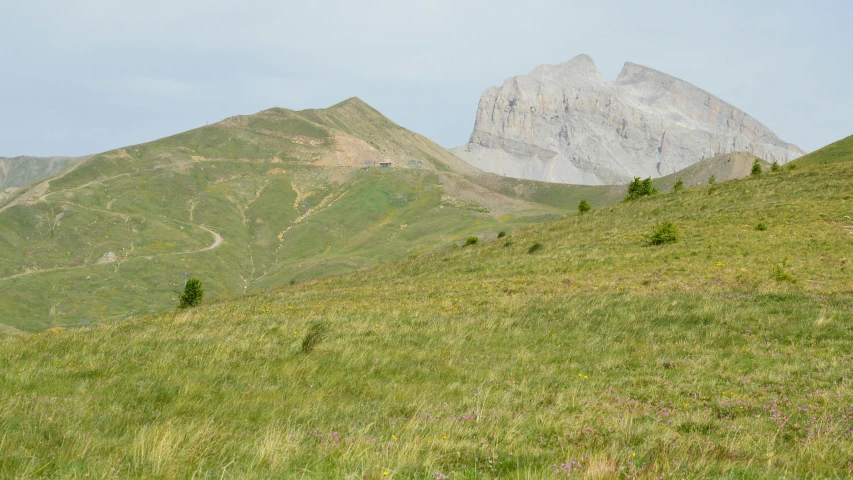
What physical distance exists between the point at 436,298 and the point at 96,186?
598 ft

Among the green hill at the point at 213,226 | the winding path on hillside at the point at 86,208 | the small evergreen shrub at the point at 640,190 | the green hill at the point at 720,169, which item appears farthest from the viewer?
the green hill at the point at 720,169

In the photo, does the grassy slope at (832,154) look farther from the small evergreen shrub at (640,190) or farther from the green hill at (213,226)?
the green hill at (213,226)

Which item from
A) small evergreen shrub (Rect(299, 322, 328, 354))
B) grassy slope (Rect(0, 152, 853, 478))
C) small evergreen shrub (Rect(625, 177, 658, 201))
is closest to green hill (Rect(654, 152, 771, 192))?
small evergreen shrub (Rect(625, 177, 658, 201))

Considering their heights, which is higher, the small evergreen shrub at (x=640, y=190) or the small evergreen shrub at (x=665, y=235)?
the small evergreen shrub at (x=640, y=190)

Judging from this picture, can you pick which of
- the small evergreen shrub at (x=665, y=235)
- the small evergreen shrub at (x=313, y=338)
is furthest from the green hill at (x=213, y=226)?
the small evergreen shrub at (x=313, y=338)

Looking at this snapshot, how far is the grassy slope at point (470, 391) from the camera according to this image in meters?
4.88

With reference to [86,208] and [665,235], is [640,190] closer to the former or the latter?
[665,235]

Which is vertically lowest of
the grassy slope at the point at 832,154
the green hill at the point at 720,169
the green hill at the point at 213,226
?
the green hill at the point at 213,226

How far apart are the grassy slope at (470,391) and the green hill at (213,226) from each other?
301 feet

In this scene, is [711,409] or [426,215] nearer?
[711,409]

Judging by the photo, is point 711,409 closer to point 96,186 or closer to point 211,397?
point 211,397

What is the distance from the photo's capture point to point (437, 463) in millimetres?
4922

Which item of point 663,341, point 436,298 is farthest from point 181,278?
point 663,341

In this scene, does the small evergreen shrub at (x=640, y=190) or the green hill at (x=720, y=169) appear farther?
the green hill at (x=720, y=169)
